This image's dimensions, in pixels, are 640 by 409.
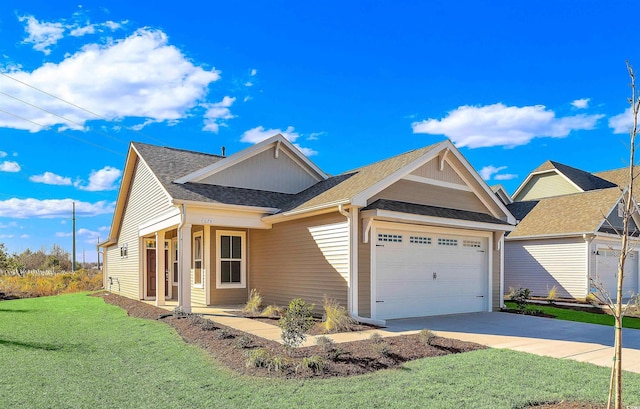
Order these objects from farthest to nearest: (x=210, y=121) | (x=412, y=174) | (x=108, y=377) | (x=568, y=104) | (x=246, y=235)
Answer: (x=210, y=121)
(x=568, y=104)
(x=246, y=235)
(x=412, y=174)
(x=108, y=377)

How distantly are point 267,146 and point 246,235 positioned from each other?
3170 millimetres

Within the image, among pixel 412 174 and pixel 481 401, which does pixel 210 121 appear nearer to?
pixel 412 174

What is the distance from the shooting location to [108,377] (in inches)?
245

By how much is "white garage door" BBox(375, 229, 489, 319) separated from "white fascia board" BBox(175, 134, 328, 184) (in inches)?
226

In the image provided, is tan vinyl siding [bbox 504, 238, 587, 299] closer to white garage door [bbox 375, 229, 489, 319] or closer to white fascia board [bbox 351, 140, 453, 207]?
white garage door [bbox 375, 229, 489, 319]

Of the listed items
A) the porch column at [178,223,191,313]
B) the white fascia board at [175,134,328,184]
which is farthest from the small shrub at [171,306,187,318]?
the white fascia board at [175,134,328,184]

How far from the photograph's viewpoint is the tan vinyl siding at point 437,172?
13.0 m

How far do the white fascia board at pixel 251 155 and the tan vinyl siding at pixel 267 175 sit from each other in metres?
0.16

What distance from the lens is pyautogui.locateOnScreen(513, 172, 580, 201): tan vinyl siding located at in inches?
1124

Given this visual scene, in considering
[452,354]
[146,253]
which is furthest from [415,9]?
[146,253]

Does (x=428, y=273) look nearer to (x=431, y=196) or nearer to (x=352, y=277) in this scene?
(x=431, y=196)

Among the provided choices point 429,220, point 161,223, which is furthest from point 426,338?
point 161,223

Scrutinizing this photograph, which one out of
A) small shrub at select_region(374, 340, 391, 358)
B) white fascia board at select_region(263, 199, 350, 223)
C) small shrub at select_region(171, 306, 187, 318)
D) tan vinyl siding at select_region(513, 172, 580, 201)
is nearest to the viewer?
Answer: small shrub at select_region(374, 340, 391, 358)

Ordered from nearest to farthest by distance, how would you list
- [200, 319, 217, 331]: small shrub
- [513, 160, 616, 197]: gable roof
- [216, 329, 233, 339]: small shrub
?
[216, 329, 233, 339]: small shrub < [200, 319, 217, 331]: small shrub < [513, 160, 616, 197]: gable roof
